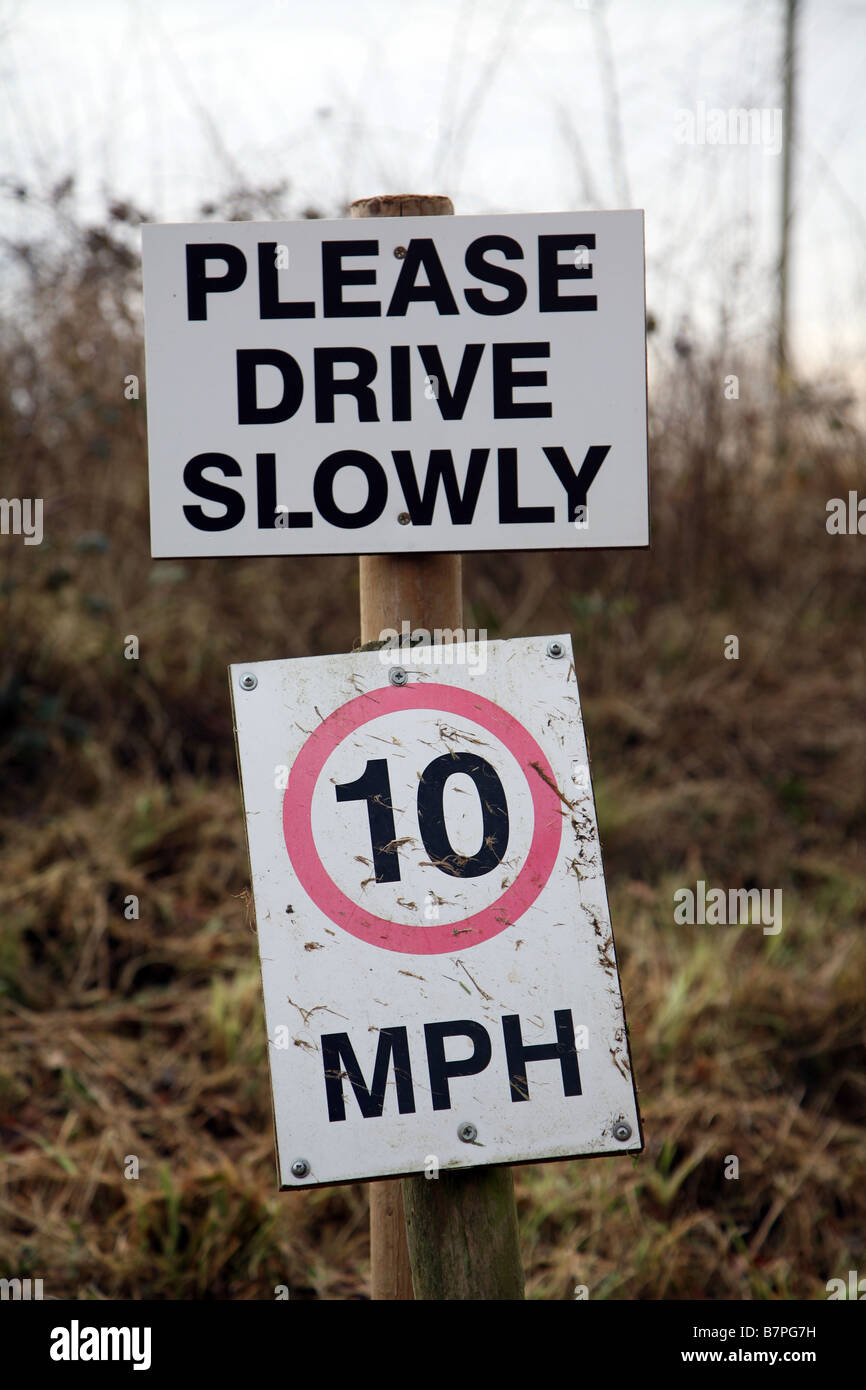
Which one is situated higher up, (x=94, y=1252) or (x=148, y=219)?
(x=148, y=219)

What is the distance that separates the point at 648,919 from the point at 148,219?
120 inches

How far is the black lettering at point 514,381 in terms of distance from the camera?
1546mm

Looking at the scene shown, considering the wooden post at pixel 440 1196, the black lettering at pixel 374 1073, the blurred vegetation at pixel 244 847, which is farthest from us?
the blurred vegetation at pixel 244 847

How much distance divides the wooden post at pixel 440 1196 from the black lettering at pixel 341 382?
0.71 feet

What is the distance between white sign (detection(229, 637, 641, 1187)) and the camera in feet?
4.64

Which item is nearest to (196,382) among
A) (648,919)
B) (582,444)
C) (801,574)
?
(582,444)

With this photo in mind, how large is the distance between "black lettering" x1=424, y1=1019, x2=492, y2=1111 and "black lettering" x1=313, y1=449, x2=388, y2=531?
706 millimetres

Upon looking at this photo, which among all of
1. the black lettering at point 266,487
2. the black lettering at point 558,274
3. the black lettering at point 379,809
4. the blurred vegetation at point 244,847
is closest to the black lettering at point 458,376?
the black lettering at point 558,274

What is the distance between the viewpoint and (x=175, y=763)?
4078mm

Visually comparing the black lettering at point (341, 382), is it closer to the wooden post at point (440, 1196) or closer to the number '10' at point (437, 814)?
the wooden post at point (440, 1196)

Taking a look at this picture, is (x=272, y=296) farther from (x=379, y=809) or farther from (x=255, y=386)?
(x=379, y=809)

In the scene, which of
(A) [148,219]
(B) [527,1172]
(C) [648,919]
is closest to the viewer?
(B) [527,1172]

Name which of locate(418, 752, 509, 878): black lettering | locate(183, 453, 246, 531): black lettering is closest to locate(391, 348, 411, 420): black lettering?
locate(183, 453, 246, 531): black lettering

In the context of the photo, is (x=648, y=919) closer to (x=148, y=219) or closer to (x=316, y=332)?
(x=316, y=332)
